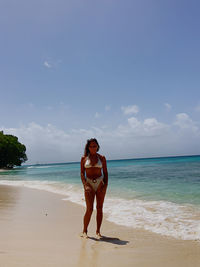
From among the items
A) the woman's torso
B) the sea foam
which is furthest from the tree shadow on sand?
the woman's torso

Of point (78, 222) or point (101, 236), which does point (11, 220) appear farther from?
point (101, 236)

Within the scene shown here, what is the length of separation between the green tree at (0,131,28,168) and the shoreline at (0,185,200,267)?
63678mm

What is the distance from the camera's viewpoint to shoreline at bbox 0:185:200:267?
296 cm

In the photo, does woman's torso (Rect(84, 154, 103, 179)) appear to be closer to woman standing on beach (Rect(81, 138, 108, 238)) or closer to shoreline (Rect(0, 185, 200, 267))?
woman standing on beach (Rect(81, 138, 108, 238))

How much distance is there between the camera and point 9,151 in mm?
64750

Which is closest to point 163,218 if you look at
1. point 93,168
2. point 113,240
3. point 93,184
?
point 113,240

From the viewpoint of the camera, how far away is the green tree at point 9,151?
207 ft

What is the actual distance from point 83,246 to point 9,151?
67.9 metres

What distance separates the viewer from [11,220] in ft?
17.4

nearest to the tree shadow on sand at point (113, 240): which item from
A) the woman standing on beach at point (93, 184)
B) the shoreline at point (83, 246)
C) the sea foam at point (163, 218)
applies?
the shoreline at point (83, 246)

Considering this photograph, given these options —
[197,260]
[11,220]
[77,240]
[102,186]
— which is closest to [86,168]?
[102,186]

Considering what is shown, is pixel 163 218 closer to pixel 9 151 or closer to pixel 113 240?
pixel 113 240

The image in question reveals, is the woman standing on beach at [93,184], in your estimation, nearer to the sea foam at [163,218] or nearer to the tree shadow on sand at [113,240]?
the tree shadow on sand at [113,240]

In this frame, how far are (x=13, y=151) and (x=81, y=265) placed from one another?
70061 millimetres
